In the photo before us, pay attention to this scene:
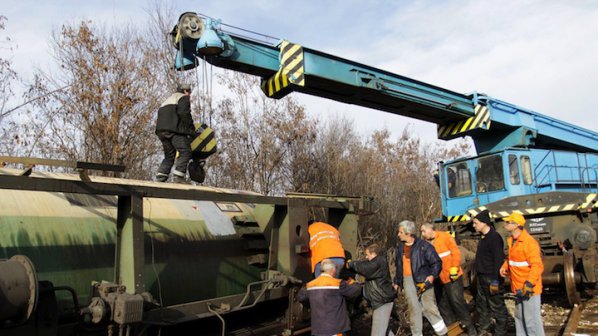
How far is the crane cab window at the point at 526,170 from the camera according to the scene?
34.0 ft

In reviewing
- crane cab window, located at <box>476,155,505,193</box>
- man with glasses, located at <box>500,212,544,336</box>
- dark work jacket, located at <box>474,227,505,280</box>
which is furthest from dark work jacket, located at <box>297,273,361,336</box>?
crane cab window, located at <box>476,155,505,193</box>

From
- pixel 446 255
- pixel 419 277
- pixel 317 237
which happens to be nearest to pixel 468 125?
pixel 446 255

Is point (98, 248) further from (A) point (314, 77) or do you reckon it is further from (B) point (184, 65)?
(A) point (314, 77)

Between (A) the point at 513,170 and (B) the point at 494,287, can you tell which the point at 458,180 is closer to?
(A) the point at 513,170

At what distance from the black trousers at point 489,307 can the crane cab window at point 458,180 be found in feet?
16.2

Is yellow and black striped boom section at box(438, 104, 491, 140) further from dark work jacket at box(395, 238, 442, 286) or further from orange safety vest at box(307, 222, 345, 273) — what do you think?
orange safety vest at box(307, 222, 345, 273)

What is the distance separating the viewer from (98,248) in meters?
4.21

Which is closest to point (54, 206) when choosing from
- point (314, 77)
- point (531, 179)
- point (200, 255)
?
point (200, 255)

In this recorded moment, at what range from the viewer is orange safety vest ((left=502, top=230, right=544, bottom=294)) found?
18.2 ft

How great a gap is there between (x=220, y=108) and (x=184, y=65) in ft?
26.2

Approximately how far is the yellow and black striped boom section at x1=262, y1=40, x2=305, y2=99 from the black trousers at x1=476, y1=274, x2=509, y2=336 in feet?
13.1

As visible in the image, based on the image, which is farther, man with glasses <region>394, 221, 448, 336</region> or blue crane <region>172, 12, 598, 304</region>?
blue crane <region>172, 12, 598, 304</region>

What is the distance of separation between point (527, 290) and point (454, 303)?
4.58 feet

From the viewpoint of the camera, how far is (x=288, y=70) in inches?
300
